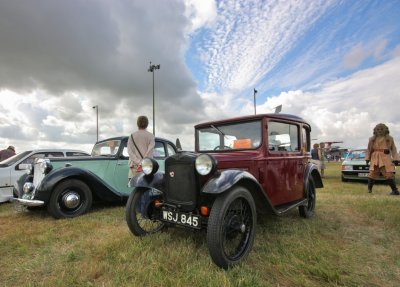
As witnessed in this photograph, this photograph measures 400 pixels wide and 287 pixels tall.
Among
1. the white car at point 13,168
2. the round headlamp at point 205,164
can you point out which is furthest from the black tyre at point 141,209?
the white car at point 13,168

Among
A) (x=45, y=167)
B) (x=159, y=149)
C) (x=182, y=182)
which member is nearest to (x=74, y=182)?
(x=45, y=167)

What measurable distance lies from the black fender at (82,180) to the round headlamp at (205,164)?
3.15 meters

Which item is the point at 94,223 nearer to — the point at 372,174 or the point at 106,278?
the point at 106,278

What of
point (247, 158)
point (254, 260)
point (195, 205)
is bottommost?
point (254, 260)

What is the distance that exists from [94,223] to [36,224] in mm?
Answer: 1011

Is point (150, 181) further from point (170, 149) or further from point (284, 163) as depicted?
point (170, 149)

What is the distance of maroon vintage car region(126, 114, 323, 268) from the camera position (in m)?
2.69

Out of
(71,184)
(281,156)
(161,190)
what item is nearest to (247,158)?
(281,156)

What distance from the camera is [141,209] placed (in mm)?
3422

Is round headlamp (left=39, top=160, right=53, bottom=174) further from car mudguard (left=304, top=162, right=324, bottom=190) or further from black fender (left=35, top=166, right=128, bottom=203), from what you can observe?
car mudguard (left=304, top=162, right=324, bottom=190)

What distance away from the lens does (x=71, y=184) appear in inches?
195

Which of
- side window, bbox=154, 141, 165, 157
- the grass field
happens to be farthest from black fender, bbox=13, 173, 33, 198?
side window, bbox=154, 141, 165, 157

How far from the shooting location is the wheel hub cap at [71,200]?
4.85 meters

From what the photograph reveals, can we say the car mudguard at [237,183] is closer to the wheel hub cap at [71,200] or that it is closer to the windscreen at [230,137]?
the windscreen at [230,137]
